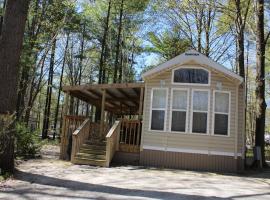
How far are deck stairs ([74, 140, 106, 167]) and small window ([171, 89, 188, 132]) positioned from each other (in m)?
2.76

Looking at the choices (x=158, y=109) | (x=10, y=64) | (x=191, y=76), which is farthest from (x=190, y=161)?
(x=10, y=64)

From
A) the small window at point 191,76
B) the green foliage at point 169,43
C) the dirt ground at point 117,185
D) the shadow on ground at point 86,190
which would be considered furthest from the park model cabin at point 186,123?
the green foliage at point 169,43

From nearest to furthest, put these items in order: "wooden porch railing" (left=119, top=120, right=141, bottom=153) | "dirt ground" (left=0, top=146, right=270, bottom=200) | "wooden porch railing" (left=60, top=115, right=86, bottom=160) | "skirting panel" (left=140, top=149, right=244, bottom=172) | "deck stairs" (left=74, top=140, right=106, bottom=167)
Result: "dirt ground" (left=0, top=146, right=270, bottom=200)
"deck stairs" (left=74, top=140, right=106, bottom=167)
"skirting panel" (left=140, top=149, right=244, bottom=172)
"wooden porch railing" (left=119, top=120, right=141, bottom=153)
"wooden porch railing" (left=60, top=115, right=86, bottom=160)

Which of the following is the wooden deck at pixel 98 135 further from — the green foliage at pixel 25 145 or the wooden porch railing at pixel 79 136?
the green foliage at pixel 25 145

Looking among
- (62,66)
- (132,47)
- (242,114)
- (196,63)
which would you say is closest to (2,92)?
(196,63)

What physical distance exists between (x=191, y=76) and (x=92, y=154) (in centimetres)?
467

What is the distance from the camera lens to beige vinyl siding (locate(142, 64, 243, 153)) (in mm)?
13477

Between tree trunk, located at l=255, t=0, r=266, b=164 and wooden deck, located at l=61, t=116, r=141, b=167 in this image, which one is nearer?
wooden deck, located at l=61, t=116, r=141, b=167

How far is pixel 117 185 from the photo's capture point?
912cm

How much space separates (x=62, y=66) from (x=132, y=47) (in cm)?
757

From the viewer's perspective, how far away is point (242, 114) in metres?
13.9

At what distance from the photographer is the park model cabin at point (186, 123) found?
13.5 meters

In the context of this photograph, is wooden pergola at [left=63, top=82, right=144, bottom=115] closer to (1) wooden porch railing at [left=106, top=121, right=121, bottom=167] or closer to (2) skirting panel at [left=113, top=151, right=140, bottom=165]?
(1) wooden porch railing at [left=106, top=121, right=121, bottom=167]

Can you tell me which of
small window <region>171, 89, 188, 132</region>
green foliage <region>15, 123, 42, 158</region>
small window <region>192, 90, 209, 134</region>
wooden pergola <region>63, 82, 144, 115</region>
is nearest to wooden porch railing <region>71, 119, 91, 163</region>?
wooden pergola <region>63, 82, 144, 115</region>
